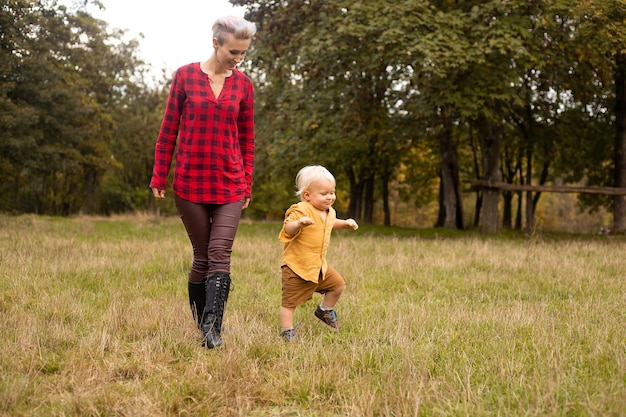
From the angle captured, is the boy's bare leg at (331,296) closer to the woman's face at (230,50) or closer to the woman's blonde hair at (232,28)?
the woman's face at (230,50)

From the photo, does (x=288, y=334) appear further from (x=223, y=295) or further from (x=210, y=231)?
(x=210, y=231)

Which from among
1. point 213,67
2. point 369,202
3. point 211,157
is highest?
point 213,67

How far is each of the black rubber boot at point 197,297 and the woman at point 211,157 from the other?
2.8 inches

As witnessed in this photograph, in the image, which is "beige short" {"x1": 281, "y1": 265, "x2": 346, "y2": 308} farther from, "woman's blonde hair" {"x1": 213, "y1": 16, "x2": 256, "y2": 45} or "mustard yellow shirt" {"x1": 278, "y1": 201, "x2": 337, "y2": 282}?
"woman's blonde hair" {"x1": 213, "y1": 16, "x2": 256, "y2": 45}

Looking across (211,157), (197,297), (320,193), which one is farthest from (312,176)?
(197,297)

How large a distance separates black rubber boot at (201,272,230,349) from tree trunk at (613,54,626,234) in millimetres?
16154

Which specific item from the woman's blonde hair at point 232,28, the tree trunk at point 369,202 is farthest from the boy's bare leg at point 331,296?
the tree trunk at point 369,202

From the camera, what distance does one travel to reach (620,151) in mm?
17641

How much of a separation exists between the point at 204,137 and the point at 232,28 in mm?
771

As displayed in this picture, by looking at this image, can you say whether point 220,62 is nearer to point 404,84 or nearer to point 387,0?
point 387,0

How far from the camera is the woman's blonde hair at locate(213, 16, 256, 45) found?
13.2 feet

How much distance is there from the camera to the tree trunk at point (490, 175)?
1659cm

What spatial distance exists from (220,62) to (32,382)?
2.36m

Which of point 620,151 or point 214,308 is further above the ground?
point 620,151
